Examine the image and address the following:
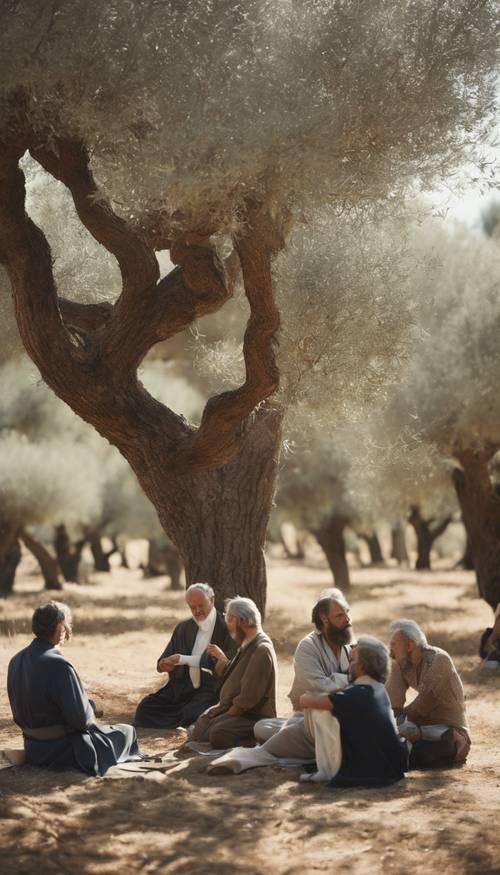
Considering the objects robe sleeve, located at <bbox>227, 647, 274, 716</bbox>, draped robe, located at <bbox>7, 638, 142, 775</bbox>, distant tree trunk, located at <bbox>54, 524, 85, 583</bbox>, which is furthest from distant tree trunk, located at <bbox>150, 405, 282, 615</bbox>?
distant tree trunk, located at <bbox>54, 524, 85, 583</bbox>

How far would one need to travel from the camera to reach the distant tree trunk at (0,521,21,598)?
25.3 m

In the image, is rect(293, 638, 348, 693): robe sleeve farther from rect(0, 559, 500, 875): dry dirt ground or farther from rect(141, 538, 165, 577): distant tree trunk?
rect(141, 538, 165, 577): distant tree trunk

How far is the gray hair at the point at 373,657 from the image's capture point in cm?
695

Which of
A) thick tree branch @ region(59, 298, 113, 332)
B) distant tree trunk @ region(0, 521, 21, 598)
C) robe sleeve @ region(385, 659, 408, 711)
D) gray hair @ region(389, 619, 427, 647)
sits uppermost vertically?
thick tree branch @ region(59, 298, 113, 332)

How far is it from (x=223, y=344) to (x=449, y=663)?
6398 mm

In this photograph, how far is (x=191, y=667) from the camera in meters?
9.45

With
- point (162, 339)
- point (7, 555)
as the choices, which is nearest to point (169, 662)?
point (162, 339)

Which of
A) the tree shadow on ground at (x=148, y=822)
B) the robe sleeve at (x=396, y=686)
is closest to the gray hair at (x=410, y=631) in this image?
the robe sleeve at (x=396, y=686)

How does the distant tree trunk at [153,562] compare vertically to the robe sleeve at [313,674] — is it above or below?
above

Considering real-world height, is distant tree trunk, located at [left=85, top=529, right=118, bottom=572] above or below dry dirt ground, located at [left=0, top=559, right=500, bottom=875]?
above

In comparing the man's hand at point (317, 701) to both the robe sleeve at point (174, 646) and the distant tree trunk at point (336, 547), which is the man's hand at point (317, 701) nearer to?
the robe sleeve at point (174, 646)

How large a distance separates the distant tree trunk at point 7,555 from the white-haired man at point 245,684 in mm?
17235

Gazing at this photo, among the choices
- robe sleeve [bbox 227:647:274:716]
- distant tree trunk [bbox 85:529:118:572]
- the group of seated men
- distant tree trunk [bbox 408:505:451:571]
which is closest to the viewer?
the group of seated men

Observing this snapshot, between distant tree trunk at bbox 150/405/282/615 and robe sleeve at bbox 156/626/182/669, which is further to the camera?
distant tree trunk at bbox 150/405/282/615
